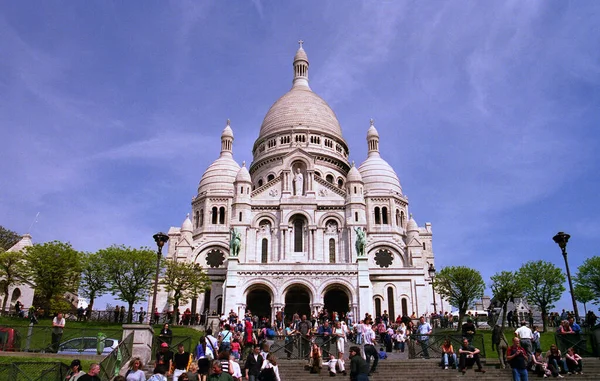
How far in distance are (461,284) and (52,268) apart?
29584 millimetres

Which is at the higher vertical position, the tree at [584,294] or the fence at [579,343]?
the tree at [584,294]

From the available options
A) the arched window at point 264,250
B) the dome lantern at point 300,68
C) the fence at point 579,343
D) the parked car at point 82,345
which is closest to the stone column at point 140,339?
the parked car at point 82,345

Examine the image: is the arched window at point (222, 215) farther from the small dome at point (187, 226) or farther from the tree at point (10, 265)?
the tree at point (10, 265)

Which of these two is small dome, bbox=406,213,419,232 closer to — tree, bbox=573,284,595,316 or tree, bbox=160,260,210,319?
tree, bbox=573,284,595,316

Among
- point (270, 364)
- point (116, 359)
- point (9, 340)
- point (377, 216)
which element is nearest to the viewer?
point (270, 364)

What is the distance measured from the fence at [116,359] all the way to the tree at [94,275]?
2235 centimetres

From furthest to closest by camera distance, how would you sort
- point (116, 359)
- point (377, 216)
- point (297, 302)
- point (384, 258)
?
point (377, 216)
point (384, 258)
point (297, 302)
point (116, 359)

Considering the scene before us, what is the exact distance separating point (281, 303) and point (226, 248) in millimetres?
14574

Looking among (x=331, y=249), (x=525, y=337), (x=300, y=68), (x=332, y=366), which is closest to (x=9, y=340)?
(x=332, y=366)

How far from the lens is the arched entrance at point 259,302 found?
4641 centimetres

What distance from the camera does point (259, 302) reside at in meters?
47.0

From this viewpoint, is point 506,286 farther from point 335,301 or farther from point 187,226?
point 187,226

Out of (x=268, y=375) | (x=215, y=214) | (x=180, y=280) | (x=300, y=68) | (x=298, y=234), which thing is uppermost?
(x=300, y=68)

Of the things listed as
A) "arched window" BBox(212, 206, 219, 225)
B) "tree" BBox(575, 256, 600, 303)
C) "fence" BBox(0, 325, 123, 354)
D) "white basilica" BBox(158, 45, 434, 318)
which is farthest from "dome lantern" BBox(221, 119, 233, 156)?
"fence" BBox(0, 325, 123, 354)
